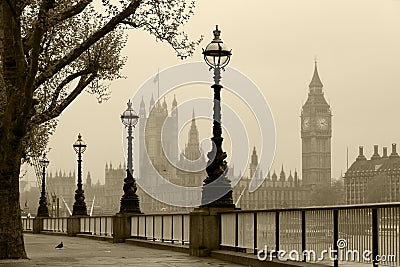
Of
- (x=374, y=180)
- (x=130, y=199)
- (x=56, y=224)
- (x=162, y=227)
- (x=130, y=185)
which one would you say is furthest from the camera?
(x=374, y=180)

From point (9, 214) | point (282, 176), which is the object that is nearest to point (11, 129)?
point (9, 214)

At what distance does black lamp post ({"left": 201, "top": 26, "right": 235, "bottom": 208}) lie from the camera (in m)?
21.4

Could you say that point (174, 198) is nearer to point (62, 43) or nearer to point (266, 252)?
point (62, 43)

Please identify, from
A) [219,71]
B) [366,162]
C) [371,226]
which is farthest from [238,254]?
Result: [366,162]

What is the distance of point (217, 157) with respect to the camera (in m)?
21.3

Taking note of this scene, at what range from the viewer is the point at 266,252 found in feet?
57.2

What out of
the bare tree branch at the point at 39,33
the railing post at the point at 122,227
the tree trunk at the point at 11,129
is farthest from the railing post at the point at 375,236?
the railing post at the point at 122,227

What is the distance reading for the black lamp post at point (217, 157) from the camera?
21375 mm

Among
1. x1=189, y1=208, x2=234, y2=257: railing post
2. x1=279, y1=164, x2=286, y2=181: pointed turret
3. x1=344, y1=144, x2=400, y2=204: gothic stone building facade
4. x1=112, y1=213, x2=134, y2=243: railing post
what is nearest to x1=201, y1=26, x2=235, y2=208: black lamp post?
x1=189, y1=208, x2=234, y2=257: railing post

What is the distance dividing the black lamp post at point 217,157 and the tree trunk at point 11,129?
16.0ft

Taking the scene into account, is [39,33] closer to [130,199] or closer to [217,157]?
[217,157]

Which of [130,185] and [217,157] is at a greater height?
[217,157]

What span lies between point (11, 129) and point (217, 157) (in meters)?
5.31

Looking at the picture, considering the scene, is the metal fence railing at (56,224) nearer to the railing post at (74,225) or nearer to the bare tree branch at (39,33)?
the railing post at (74,225)
